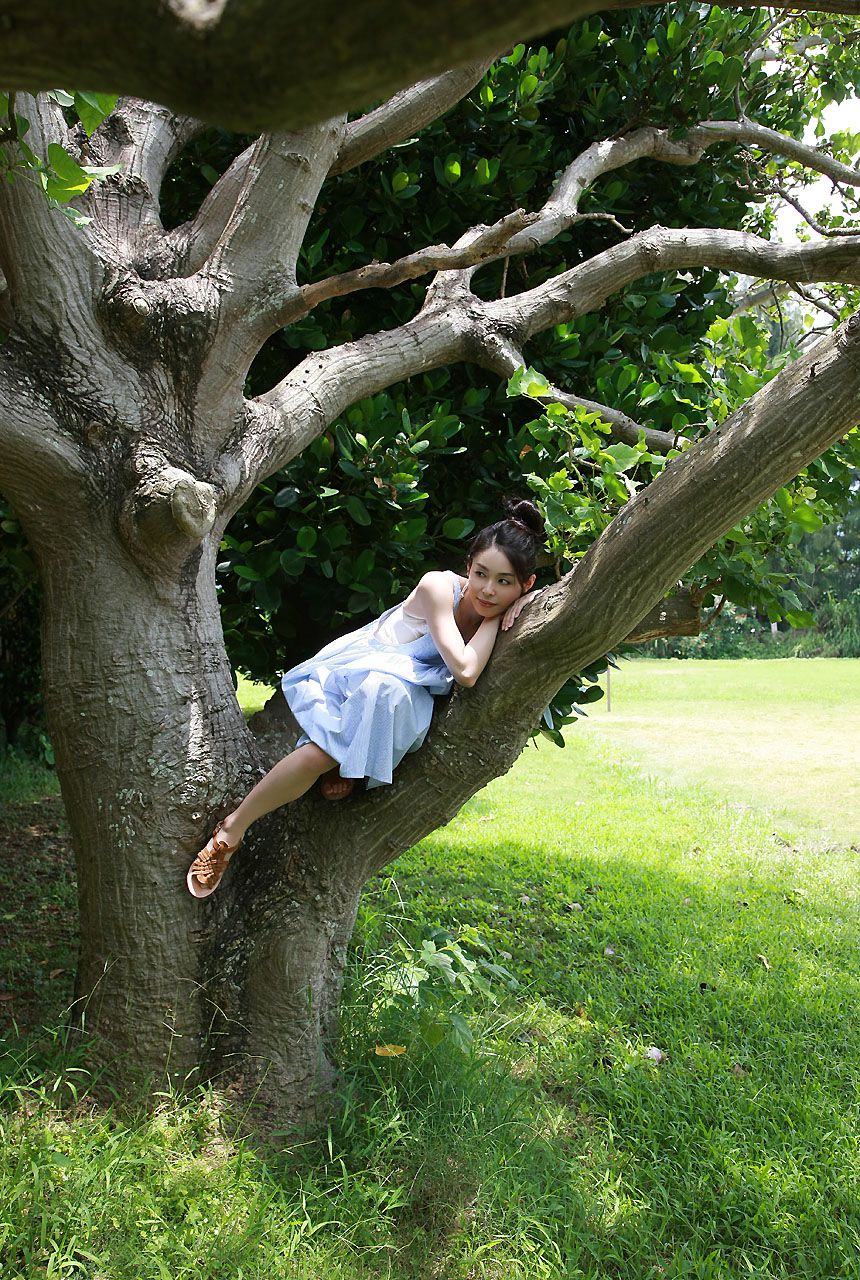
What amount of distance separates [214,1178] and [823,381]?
8.84 feet

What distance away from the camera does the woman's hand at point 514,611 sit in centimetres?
302

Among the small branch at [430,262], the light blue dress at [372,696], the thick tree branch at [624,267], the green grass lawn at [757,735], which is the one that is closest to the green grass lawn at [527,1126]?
the light blue dress at [372,696]

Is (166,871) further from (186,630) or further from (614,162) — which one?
(614,162)

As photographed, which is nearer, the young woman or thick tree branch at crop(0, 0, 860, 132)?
thick tree branch at crop(0, 0, 860, 132)

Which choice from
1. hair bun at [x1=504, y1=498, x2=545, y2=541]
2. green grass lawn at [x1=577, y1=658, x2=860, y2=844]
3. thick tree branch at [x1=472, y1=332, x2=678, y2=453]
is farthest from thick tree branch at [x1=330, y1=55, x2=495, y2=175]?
green grass lawn at [x1=577, y1=658, x2=860, y2=844]

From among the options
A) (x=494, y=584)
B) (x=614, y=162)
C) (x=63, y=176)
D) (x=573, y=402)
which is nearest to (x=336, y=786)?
(x=494, y=584)

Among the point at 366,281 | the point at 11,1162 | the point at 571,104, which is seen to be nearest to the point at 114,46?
the point at 366,281

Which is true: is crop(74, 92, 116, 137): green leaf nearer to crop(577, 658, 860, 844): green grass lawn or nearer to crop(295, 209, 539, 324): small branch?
crop(295, 209, 539, 324): small branch

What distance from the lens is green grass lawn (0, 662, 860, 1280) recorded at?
8.88 ft

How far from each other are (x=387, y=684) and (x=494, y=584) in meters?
0.46

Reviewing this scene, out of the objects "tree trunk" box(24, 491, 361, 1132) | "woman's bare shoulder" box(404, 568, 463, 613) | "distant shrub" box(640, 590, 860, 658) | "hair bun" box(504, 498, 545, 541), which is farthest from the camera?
"distant shrub" box(640, 590, 860, 658)

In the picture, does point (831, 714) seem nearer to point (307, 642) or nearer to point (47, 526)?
point (307, 642)

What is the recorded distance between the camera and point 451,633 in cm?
306

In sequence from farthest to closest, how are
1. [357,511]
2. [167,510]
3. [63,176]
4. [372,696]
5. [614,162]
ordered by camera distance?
[614,162] < [357,511] < [372,696] < [167,510] < [63,176]
